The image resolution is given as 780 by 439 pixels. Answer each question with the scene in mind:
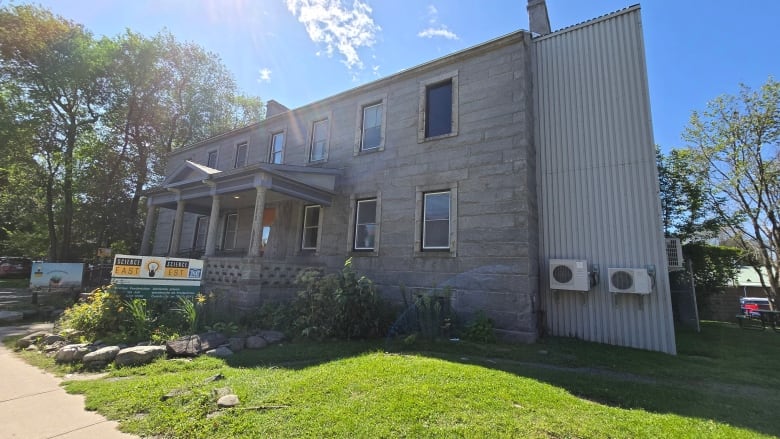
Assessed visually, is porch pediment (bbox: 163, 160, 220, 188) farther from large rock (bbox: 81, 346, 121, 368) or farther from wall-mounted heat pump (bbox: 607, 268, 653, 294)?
wall-mounted heat pump (bbox: 607, 268, 653, 294)

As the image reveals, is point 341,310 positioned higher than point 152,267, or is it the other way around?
point 152,267

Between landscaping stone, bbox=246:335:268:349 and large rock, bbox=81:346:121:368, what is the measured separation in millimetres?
2187

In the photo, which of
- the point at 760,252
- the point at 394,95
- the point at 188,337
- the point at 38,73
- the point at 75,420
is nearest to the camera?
the point at 75,420

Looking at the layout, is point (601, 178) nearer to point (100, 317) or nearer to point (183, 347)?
point (183, 347)

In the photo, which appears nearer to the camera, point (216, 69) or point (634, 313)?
point (634, 313)

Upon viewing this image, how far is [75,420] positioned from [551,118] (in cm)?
1081

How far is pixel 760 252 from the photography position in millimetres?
14703

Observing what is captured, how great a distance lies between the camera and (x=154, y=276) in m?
8.23

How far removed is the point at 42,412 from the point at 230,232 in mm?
12087

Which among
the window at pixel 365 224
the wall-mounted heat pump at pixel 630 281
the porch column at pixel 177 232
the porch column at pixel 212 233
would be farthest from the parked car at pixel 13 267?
the wall-mounted heat pump at pixel 630 281

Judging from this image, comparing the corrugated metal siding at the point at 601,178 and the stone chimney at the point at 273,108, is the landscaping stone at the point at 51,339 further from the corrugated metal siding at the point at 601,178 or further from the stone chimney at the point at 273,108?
the stone chimney at the point at 273,108

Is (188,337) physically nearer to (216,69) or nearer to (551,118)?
(551,118)

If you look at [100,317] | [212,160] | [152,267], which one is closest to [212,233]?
[152,267]

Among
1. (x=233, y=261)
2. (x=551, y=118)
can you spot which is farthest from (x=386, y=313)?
(x=551, y=118)
